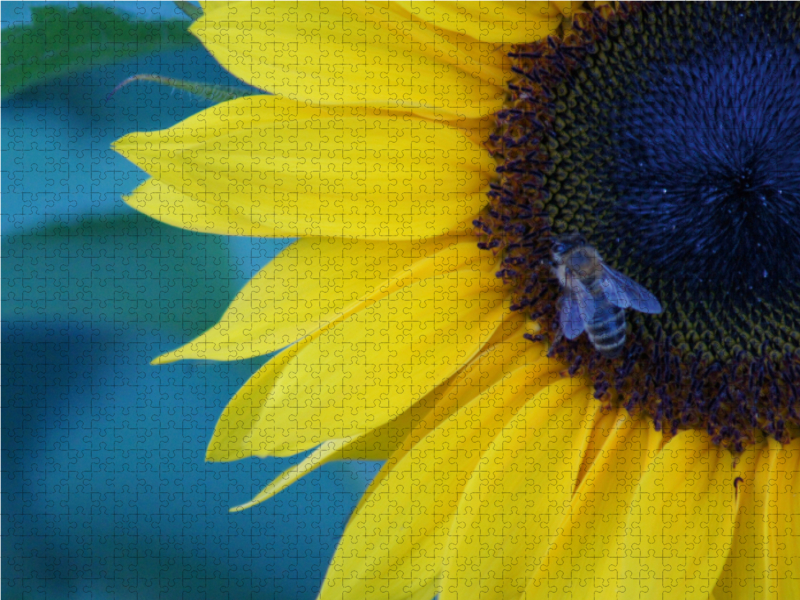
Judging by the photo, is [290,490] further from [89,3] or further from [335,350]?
[89,3]

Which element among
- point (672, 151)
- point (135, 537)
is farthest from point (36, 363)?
point (672, 151)

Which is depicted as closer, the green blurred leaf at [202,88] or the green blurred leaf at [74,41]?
the green blurred leaf at [202,88]

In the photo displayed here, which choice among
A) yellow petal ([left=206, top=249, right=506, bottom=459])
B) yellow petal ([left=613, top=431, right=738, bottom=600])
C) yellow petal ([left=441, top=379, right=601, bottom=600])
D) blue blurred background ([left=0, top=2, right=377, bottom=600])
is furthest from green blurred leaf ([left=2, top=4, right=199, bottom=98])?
yellow petal ([left=613, top=431, right=738, bottom=600])

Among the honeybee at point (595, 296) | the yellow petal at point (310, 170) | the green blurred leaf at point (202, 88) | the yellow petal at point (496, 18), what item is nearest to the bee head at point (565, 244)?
the honeybee at point (595, 296)

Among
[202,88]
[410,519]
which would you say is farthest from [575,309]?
[202,88]

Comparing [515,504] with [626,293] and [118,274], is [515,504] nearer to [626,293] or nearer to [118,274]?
[626,293]

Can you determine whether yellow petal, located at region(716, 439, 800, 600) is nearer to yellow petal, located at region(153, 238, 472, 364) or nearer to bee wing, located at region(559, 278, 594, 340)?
bee wing, located at region(559, 278, 594, 340)

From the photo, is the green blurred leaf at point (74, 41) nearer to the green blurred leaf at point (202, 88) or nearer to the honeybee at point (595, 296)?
the green blurred leaf at point (202, 88)
